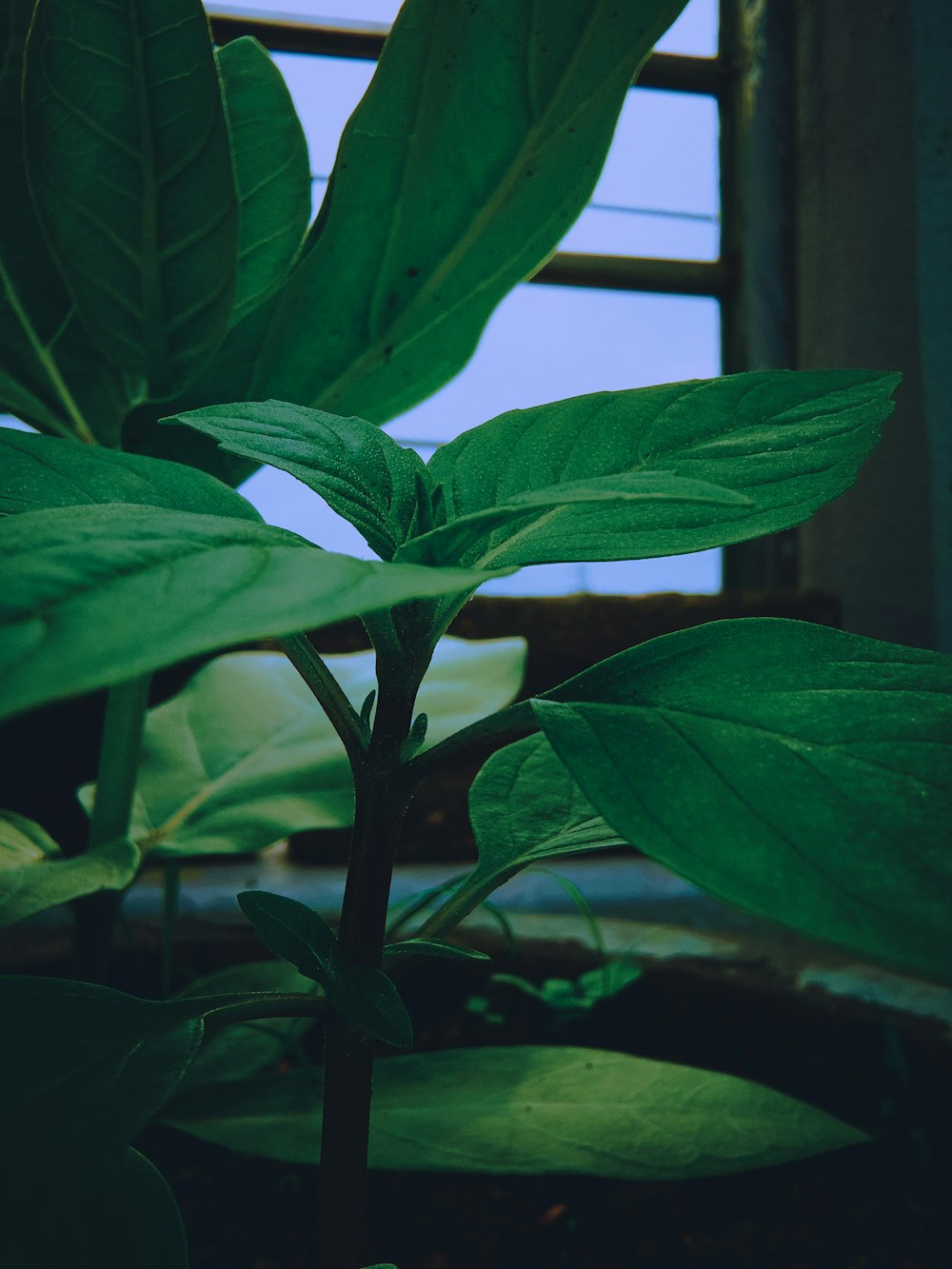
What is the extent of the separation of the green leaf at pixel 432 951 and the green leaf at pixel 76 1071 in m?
0.07

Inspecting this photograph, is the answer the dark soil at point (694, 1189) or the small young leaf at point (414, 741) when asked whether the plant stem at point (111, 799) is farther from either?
the small young leaf at point (414, 741)

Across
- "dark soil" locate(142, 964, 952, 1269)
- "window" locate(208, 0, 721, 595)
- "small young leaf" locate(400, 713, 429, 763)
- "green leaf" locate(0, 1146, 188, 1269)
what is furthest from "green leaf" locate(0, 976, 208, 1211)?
"window" locate(208, 0, 721, 595)

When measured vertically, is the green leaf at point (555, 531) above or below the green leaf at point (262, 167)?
below

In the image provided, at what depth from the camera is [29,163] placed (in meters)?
0.44

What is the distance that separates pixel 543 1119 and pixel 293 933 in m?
0.18

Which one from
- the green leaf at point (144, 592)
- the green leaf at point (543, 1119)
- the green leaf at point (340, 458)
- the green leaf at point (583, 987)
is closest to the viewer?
the green leaf at point (144, 592)

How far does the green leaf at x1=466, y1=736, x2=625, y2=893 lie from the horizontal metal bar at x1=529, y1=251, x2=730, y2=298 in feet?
5.85

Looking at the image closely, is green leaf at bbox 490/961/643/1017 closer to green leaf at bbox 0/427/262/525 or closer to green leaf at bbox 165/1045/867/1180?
green leaf at bbox 165/1045/867/1180

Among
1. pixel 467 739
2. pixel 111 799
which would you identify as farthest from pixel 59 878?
pixel 467 739

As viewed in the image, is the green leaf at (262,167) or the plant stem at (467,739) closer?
the plant stem at (467,739)

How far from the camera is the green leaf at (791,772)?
20 cm

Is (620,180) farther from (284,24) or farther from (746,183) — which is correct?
(284,24)

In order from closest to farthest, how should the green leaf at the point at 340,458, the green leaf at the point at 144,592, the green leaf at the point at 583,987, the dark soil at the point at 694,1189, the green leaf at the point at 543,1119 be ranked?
1. the green leaf at the point at 144,592
2. the green leaf at the point at 340,458
3. the green leaf at the point at 543,1119
4. the dark soil at the point at 694,1189
5. the green leaf at the point at 583,987

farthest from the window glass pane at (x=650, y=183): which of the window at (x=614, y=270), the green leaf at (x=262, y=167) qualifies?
the green leaf at (x=262, y=167)
